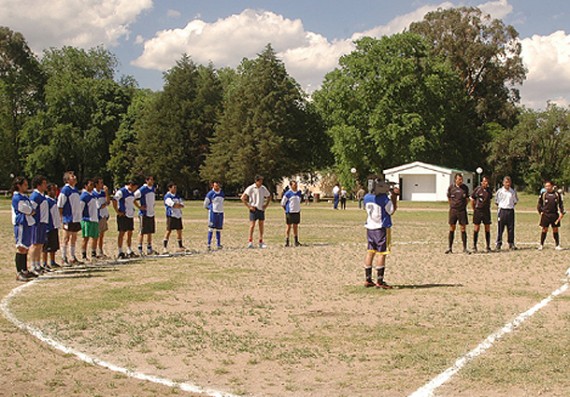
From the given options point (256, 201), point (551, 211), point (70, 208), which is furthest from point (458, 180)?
point (70, 208)

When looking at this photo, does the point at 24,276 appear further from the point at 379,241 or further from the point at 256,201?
the point at 256,201

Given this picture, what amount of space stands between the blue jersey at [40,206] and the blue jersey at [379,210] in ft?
21.4

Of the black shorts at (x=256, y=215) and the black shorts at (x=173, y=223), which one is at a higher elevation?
the black shorts at (x=256, y=215)

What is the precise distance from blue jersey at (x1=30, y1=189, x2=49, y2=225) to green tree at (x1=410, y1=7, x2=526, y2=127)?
209 ft

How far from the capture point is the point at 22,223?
43.5 ft

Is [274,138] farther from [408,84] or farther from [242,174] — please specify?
[408,84]

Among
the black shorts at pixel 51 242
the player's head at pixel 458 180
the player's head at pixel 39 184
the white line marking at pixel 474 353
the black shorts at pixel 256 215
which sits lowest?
the white line marking at pixel 474 353

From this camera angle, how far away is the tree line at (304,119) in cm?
6556

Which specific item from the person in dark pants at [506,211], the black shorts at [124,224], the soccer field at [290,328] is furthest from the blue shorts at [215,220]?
the person in dark pants at [506,211]

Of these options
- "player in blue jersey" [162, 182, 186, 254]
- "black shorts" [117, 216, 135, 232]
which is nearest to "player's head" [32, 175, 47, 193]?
"black shorts" [117, 216, 135, 232]

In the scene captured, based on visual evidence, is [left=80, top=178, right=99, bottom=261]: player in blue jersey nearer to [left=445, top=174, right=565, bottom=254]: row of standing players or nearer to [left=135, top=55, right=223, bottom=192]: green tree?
[left=445, top=174, right=565, bottom=254]: row of standing players

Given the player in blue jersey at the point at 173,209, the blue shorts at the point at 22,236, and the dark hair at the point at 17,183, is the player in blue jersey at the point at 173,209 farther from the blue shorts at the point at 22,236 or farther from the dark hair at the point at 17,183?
the blue shorts at the point at 22,236

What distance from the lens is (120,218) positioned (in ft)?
56.6


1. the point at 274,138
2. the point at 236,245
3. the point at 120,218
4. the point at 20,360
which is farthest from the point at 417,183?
the point at 20,360
